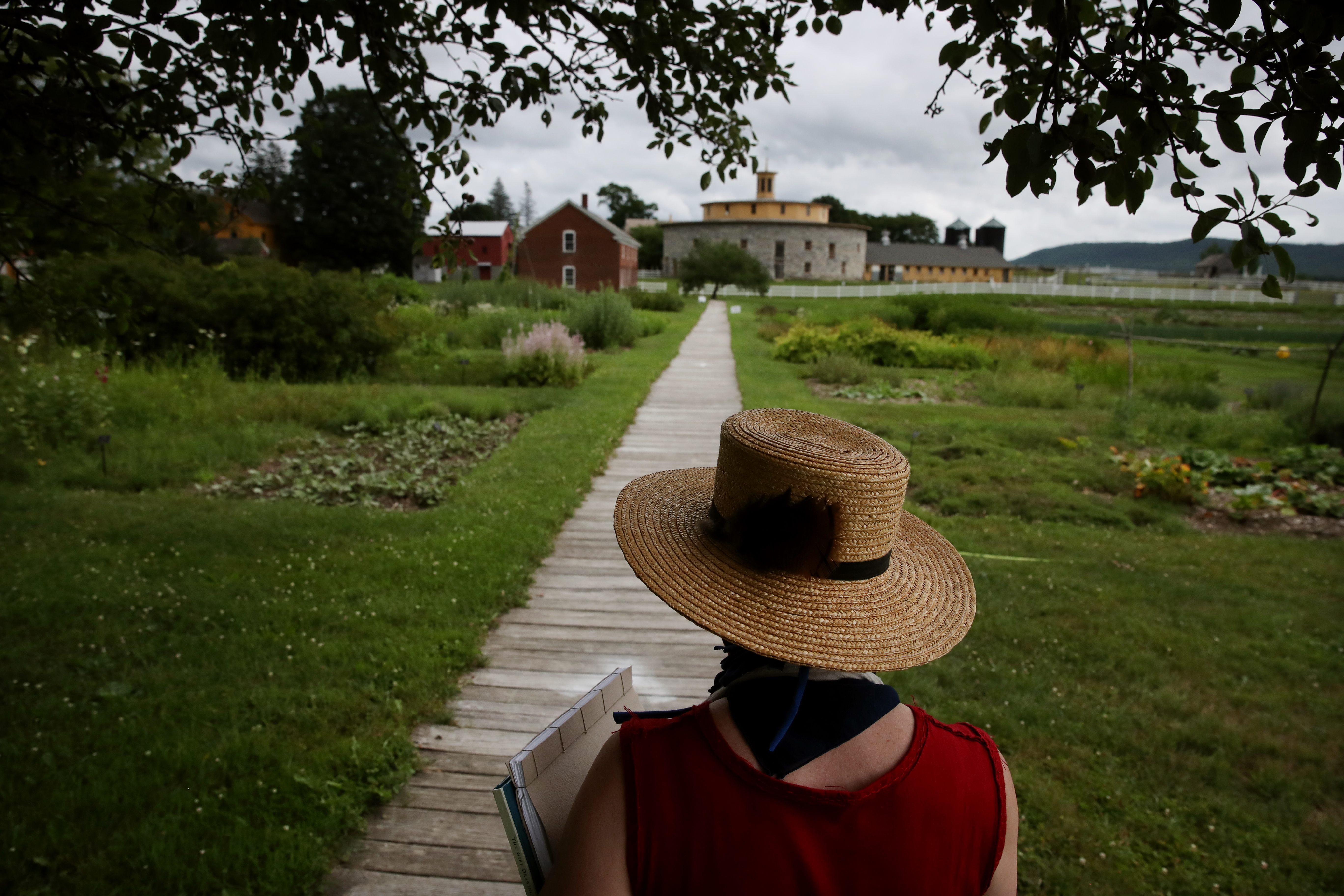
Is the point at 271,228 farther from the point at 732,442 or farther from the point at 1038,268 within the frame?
the point at 1038,268

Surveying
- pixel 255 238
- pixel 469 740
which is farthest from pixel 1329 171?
pixel 255 238

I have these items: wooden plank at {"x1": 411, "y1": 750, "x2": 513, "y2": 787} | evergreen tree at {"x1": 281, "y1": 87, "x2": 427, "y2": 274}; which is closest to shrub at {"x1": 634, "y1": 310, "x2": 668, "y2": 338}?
wooden plank at {"x1": 411, "y1": 750, "x2": 513, "y2": 787}

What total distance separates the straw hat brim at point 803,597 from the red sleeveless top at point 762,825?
0.53 ft

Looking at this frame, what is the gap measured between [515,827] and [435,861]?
1.73 m

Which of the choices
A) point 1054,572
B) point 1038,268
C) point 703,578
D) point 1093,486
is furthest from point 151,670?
point 1038,268

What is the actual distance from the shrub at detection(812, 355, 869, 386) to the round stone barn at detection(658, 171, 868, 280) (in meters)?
61.0

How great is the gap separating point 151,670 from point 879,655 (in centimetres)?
414

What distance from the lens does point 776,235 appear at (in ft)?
250

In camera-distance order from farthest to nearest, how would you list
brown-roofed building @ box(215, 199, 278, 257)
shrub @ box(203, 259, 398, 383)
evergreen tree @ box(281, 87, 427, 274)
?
brown-roofed building @ box(215, 199, 278, 257)
evergreen tree @ box(281, 87, 427, 274)
shrub @ box(203, 259, 398, 383)

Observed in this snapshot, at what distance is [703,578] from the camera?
58.0 inches

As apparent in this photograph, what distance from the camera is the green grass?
2871 millimetres

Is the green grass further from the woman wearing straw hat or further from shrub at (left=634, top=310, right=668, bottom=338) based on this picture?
shrub at (left=634, top=310, right=668, bottom=338)

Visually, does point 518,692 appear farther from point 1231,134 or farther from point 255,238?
point 255,238

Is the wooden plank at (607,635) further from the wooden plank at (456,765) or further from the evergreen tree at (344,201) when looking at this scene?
the evergreen tree at (344,201)
